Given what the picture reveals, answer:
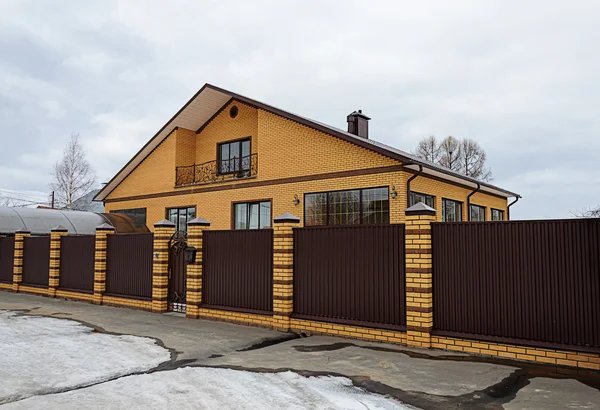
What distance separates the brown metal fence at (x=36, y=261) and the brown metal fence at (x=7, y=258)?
947 millimetres

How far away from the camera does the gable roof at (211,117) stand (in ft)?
42.5

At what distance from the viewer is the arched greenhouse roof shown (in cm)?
1898

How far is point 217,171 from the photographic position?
56.0 ft

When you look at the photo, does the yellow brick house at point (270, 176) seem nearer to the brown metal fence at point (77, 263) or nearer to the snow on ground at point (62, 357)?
the brown metal fence at point (77, 263)

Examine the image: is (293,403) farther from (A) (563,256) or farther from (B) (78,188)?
(B) (78,188)

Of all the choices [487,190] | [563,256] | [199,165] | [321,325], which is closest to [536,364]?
[563,256]

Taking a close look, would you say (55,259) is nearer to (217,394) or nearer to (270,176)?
(270,176)

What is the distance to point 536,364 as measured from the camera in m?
6.06

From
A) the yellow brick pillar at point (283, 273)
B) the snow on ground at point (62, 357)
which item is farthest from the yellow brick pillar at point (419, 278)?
the snow on ground at point (62, 357)

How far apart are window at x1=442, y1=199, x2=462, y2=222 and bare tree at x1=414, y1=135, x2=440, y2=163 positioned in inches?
995

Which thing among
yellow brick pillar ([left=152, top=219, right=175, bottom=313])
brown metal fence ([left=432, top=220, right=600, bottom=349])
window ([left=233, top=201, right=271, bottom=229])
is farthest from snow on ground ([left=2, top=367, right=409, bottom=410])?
window ([left=233, top=201, right=271, bottom=229])

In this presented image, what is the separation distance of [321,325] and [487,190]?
39.0 ft

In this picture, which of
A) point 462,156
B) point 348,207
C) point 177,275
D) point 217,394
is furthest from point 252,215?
point 462,156

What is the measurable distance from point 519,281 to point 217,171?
495 inches
